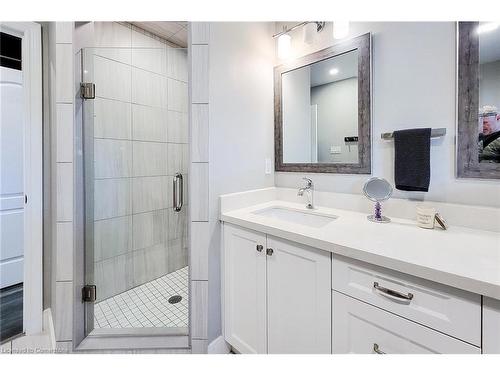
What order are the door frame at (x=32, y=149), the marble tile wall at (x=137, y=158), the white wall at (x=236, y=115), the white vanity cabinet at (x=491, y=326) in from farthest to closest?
1. the marble tile wall at (x=137, y=158)
2. the door frame at (x=32, y=149)
3. the white wall at (x=236, y=115)
4. the white vanity cabinet at (x=491, y=326)

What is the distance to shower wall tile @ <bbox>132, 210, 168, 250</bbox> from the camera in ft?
6.11

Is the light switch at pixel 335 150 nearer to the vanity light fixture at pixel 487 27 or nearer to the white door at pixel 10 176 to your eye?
the vanity light fixture at pixel 487 27

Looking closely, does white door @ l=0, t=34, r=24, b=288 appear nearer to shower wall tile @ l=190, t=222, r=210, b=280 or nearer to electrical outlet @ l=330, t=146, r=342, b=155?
shower wall tile @ l=190, t=222, r=210, b=280

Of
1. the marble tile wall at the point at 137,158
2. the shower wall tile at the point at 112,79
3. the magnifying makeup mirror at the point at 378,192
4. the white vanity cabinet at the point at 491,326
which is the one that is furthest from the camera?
the marble tile wall at the point at 137,158

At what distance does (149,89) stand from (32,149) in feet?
2.88

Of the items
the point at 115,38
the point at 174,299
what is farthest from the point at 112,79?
the point at 174,299

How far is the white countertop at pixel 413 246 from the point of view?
597mm

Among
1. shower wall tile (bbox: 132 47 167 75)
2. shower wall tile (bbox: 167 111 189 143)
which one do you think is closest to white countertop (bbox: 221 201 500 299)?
shower wall tile (bbox: 167 111 189 143)

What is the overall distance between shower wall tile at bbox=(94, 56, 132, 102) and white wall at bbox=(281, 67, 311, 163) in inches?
46.1

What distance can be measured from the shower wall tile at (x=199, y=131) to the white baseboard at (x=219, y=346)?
1017 mm

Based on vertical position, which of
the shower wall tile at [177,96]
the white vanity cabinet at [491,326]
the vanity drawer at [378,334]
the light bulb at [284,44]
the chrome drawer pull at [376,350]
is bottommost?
the chrome drawer pull at [376,350]

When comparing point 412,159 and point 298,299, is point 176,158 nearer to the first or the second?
point 298,299

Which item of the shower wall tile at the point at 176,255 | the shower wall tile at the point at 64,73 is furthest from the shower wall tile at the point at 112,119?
the shower wall tile at the point at 176,255

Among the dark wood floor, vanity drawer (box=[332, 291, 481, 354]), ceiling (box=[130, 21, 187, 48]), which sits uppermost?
ceiling (box=[130, 21, 187, 48])
